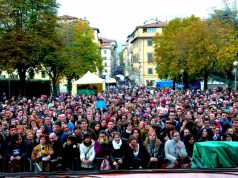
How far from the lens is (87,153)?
9.80 m

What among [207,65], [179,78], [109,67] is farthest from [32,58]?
[109,67]

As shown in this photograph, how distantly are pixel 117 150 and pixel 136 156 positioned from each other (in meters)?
0.48

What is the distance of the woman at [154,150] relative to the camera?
32.6 ft

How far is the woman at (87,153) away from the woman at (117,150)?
0.46 m

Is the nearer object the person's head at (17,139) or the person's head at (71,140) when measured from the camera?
the person's head at (71,140)

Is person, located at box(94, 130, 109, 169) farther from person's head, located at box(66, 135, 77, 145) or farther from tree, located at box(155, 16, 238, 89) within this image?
tree, located at box(155, 16, 238, 89)

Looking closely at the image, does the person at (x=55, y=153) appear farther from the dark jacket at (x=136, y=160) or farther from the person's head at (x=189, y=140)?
the person's head at (x=189, y=140)

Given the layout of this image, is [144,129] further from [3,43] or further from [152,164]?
[3,43]

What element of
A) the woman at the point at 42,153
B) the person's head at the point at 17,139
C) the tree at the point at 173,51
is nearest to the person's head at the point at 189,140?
the woman at the point at 42,153

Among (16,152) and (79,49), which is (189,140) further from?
(79,49)

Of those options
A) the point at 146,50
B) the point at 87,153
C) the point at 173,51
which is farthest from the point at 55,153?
the point at 146,50

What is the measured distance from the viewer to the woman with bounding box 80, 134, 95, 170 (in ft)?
31.8

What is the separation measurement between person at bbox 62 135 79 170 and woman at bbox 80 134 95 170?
11.2 inches

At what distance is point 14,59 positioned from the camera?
4097cm
